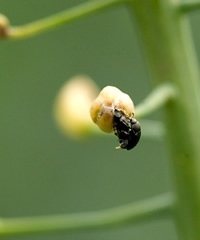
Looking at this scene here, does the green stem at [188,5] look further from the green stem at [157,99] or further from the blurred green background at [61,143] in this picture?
the blurred green background at [61,143]

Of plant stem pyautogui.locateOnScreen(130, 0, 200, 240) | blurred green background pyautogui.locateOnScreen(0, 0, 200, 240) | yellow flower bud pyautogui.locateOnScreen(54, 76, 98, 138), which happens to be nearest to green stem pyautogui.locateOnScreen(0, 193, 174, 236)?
plant stem pyautogui.locateOnScreen(130, 0, 200, 240)

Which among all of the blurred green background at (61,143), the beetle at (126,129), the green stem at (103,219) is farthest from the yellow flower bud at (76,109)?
the blurred green background at (61,143)

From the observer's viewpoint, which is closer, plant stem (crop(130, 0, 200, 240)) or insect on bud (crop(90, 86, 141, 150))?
insect on bud (crop(90, 86, 141, 150))

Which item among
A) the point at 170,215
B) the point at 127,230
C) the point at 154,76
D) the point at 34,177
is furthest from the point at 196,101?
the point at 34,177

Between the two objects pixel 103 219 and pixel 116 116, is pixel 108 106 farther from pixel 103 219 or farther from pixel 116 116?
pixel 103 219

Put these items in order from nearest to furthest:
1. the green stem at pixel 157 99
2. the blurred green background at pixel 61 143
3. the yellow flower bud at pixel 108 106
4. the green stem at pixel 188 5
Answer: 1. the yellow flower bud at pixel 108 106
2. the green stem at pixel 157 99
3. the green stem at pixel 188 5
4. the blurred green background at pixel 61 143

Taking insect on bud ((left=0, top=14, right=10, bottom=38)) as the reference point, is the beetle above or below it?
below

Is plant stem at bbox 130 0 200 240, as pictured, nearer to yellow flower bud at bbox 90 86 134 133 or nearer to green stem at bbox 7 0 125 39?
green stem at bbox 7 0 125 39
